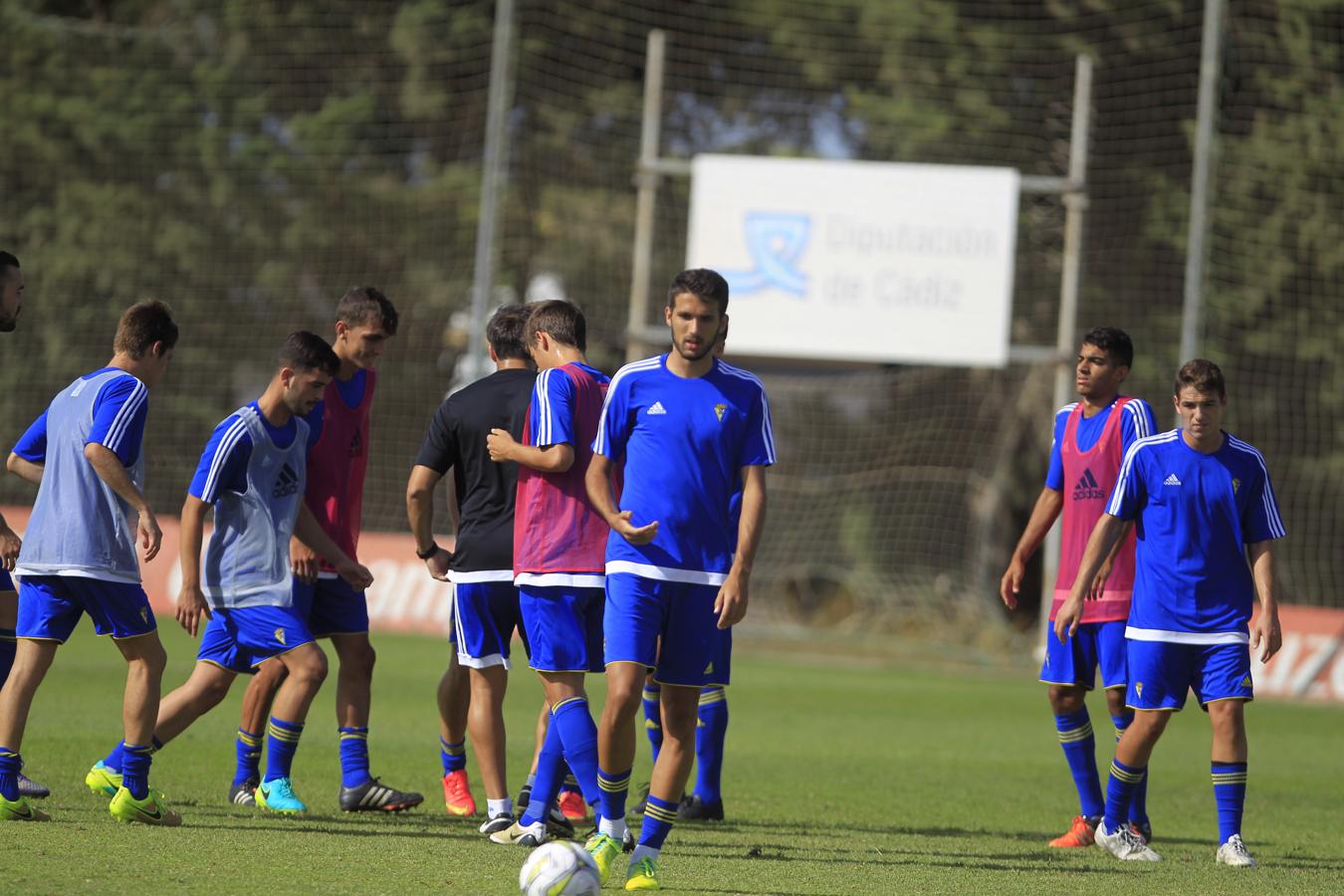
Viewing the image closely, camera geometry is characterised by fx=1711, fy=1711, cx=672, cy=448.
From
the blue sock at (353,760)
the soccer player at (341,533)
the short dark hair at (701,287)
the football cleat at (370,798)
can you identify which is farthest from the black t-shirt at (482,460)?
the short dark hair at (701,287)

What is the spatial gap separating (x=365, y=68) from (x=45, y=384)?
737cm

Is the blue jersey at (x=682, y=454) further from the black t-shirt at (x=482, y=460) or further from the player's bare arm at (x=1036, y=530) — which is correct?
the player's bare arm at (x=1036, y=530)

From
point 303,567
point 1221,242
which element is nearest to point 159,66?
point 1221,242

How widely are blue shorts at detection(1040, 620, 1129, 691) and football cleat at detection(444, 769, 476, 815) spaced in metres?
2.71

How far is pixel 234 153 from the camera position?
28469 mm

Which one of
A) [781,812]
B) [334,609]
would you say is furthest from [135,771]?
[781,812]

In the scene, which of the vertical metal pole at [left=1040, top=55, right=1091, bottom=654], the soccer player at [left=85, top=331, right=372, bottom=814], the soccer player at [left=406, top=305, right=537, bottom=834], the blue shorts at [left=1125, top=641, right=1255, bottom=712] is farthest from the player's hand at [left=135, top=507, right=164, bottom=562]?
the vertical metal pole at [left=1040, top=55, right=1091, bottom=654]

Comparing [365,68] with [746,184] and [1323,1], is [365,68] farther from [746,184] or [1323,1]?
[1323,1]

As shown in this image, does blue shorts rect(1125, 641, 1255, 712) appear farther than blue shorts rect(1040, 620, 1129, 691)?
No

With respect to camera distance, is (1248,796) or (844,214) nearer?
(1248,796)

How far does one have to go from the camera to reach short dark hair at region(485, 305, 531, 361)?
24.7ft

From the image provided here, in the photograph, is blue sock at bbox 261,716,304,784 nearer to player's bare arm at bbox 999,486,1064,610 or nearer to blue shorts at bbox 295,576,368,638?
blue shorts at bbox 295,576,368,638

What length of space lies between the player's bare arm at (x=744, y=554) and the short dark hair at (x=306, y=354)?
2.10m

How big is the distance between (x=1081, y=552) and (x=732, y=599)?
2.82 metres
